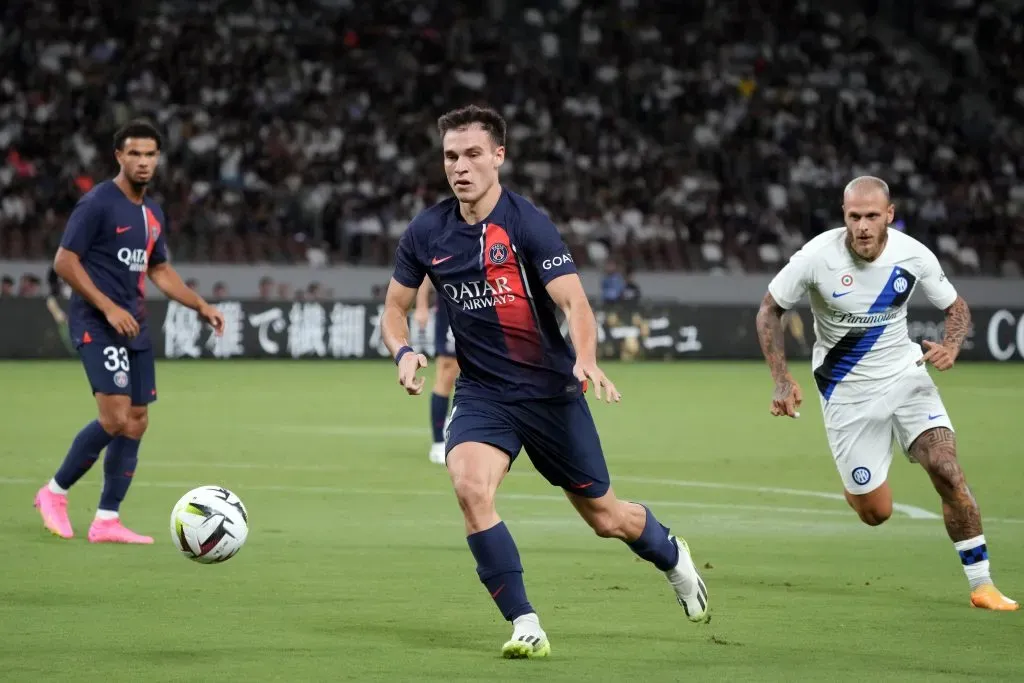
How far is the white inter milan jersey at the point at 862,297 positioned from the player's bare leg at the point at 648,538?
1883 mm

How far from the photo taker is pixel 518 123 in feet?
123

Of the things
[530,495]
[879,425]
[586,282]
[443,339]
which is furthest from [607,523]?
[586,282]

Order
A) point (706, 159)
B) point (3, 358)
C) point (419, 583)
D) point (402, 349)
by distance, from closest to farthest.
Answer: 1. point (402, 349)
2. point (419, 583)
3. point (3, 358)
4. point (706, 159)

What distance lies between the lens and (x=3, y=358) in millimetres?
30500

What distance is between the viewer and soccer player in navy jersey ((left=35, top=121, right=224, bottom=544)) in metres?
9.67

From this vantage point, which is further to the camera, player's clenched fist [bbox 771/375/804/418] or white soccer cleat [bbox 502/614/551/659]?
player's clenched fist [bbox 771/375/804/418]

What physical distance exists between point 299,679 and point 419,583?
2.49 meters

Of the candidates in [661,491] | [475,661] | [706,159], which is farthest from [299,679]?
[706,159]

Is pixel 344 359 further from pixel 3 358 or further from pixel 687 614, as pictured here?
pixel 687 614

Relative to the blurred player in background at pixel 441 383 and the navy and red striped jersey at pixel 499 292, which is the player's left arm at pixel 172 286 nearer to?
the navy and red striped jersey at pixel 499 292

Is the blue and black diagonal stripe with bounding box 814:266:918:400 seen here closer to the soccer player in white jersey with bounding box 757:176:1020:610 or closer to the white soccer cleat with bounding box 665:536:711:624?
the soccer player in white jersey with bounding box 757:176:1020:610

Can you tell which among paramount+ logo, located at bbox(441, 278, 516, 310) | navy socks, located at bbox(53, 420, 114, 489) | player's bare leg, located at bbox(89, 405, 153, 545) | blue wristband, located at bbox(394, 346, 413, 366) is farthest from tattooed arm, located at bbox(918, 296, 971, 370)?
navy socks, located at bbox(53, 420, 114, 489)

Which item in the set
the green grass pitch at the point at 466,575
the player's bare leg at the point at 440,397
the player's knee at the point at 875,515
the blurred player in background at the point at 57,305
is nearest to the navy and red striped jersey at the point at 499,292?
the green grass pitch at the point at 466,575

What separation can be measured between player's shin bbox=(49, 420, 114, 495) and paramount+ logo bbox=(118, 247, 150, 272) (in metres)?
0.92
